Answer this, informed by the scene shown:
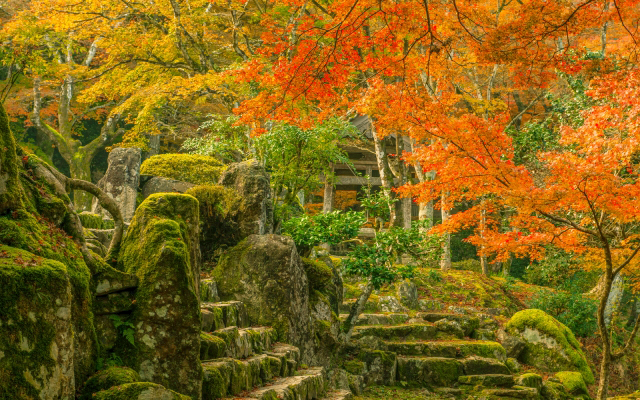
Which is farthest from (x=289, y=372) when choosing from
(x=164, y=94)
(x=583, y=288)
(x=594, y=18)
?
(x=583, y=288)

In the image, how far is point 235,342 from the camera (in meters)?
5.79

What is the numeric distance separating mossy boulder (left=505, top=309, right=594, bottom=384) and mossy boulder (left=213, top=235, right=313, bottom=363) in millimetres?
6582

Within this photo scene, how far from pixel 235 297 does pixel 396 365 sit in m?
4.25

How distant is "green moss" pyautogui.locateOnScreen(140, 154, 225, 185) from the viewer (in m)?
11.1

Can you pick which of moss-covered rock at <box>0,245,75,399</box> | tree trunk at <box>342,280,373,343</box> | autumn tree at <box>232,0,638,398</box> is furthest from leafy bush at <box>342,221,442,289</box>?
moss-covered rock at <box>0,245,75,399</box>

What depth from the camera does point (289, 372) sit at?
22.2 ft

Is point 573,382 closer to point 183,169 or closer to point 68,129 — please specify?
point 183,169

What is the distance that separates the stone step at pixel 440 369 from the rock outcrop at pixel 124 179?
19.8ft

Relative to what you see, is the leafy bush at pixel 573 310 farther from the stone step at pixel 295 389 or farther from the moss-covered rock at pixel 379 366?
the stone step at pixel 295 389

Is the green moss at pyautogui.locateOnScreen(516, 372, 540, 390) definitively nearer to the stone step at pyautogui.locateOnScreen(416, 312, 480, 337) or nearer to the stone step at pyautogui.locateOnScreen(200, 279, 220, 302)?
the stone step at pyautogui.locateOnScreen(416, 312, 480, 337)

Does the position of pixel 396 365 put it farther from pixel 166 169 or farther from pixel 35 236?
pixel 35 236

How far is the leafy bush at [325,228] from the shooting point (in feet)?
30.6

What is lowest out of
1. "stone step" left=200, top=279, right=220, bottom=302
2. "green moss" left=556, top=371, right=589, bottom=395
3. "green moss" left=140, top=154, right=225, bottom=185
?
"green moss" left=556, top=371, right=589, bottom=395

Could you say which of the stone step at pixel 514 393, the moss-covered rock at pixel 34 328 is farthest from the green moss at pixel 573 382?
the moss-covered rock at pixel 34 328
